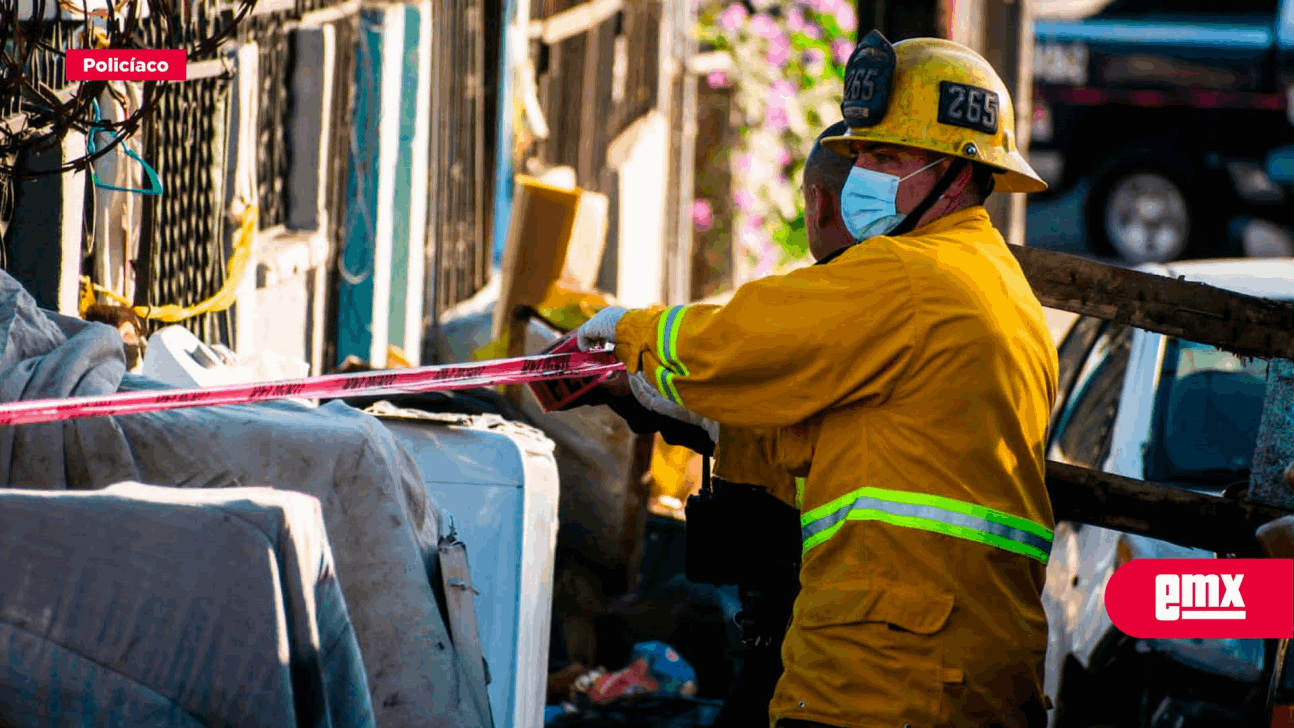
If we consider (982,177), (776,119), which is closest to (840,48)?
(776,119)

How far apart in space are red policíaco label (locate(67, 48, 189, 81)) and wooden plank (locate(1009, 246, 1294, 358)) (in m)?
2.02

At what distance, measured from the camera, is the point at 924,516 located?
3102 mm

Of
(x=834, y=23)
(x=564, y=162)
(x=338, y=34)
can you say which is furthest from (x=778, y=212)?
(x=338, y=34)

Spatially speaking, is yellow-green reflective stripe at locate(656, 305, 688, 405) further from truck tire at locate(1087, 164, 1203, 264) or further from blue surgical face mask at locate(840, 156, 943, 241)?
truck tire at locate(1087, 164, 1203, 264)

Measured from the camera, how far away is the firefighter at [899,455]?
3.07m

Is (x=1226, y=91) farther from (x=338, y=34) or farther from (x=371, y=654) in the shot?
(x=371, y=654)

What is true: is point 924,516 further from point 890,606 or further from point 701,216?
point 701,216

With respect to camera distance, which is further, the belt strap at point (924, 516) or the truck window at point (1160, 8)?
the truck window at point (1160, 8)

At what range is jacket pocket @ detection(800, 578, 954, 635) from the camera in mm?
3059

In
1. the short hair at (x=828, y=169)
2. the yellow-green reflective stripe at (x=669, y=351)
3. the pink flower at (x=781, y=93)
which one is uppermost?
the pink flower at (x=781, y=93)

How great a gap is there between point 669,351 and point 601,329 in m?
0.28

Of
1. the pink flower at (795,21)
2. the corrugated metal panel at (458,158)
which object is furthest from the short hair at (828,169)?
the pink flower at (795,21)

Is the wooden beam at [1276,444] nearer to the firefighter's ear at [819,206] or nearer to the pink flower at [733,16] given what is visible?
the firefighter's ear at [819,206]

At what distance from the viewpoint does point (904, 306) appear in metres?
3.09
